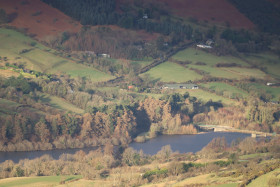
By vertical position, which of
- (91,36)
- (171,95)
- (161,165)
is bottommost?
(161,165)

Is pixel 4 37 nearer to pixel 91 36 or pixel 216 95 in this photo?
pixel 91 36

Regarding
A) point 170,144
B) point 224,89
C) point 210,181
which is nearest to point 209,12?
point 224,89

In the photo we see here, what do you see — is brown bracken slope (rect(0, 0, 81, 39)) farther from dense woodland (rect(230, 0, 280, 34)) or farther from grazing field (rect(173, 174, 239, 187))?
grazing field (rect(173, 174, 239, 187))

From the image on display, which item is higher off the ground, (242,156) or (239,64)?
(239,64)

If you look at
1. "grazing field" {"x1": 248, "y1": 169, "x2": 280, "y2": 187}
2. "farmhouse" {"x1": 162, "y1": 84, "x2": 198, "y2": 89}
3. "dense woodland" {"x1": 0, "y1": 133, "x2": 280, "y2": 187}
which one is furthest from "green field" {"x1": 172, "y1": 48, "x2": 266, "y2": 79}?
"grazing field" {"x1": 248, "y1": 169, "x2": 280, "y2": 187}

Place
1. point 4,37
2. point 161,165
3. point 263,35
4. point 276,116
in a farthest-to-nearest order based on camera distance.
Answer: point 263,35, point 4,37, point 276,116, point 161,165

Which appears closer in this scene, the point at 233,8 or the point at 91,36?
the point at 91,36

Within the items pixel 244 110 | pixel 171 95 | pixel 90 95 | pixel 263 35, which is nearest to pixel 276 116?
pixel 244 110
